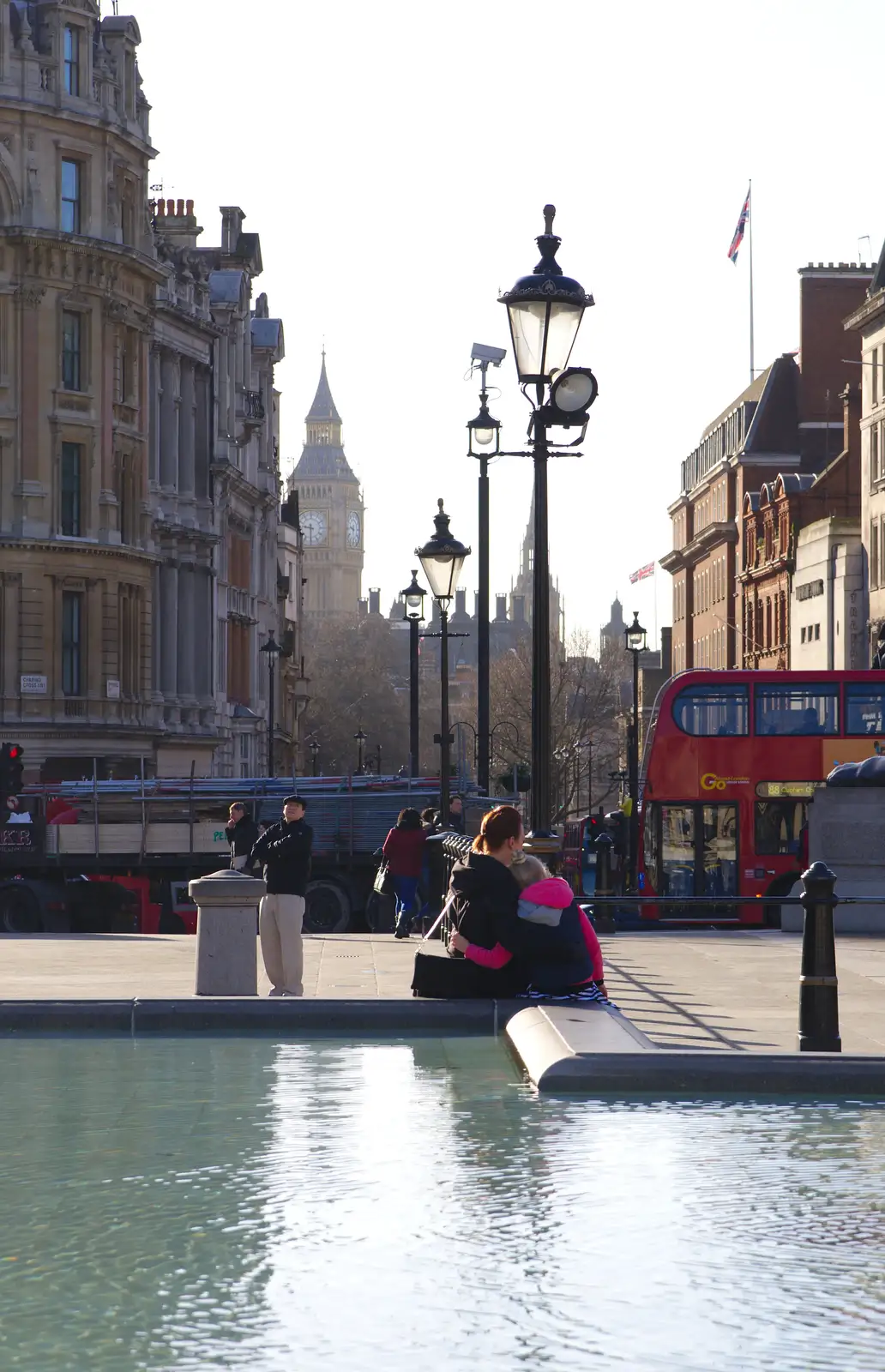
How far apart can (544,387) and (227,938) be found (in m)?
4.56

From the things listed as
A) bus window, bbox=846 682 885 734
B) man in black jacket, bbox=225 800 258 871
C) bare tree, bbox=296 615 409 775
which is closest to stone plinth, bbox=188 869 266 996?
man in black jacket, bbox=225 800 258 871

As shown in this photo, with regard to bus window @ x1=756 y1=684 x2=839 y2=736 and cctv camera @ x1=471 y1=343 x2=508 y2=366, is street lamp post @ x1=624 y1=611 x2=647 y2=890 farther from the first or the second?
cctv camera @ x1=471 y1=343 x2=508 y2=366

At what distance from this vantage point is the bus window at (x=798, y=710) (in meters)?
31.5

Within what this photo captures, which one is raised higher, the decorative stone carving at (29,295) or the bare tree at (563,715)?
the decorative stone carving at (29,295)

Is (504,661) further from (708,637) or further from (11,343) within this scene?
(11,343)

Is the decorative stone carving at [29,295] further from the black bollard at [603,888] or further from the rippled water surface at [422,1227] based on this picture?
the rippled water surface at [422,1227]

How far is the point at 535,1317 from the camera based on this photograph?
603 centimetres

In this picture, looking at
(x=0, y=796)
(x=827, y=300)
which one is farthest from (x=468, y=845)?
(x=827, y=300)

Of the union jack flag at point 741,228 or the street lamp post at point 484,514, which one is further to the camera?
the union jack flag at point 741,228

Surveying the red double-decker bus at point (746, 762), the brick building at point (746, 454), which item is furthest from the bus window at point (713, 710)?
the brick building at point (746, 454)

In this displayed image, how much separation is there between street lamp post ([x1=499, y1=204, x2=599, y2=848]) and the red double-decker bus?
1600cm

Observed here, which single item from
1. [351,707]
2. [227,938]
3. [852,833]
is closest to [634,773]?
[852,833]

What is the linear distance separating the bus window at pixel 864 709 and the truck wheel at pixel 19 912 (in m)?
12.6

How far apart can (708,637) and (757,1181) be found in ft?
350
